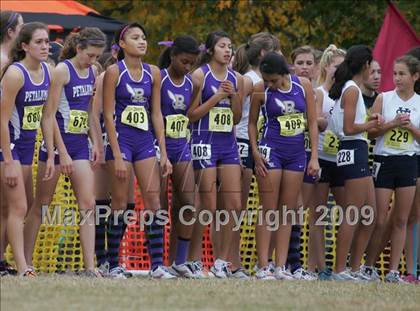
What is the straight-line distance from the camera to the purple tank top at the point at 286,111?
45.0 ft

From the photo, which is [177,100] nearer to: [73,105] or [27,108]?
[73,105]

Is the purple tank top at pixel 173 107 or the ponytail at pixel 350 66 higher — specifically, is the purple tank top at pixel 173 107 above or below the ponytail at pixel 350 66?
below

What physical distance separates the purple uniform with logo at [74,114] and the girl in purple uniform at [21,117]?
1.12ft

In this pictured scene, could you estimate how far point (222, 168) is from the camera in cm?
1348

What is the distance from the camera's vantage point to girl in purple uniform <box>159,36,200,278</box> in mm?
13234

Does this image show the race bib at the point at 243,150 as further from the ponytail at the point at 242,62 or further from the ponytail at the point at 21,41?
the ponytail at the point at 21,41

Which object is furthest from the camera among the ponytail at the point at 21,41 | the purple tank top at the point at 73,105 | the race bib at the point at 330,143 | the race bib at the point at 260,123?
the race bib at the point at 330,143

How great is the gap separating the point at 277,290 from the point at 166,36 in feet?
46.7

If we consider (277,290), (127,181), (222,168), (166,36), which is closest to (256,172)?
(222,168)

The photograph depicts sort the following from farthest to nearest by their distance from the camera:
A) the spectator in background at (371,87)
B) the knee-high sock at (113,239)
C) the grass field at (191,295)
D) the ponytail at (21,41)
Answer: the spectator in background at (371,87)
the knee-high sock at (113,239)
the ponytail at (21,41)
the grass field at (191,295)

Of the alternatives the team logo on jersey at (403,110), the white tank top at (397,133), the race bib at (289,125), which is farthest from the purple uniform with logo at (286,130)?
the team logo on jersey at (403,110)

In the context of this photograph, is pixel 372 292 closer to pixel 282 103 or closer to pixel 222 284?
pixel 222 284

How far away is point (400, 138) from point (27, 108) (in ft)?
13.8

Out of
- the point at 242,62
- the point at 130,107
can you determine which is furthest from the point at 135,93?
the point at 242,62
